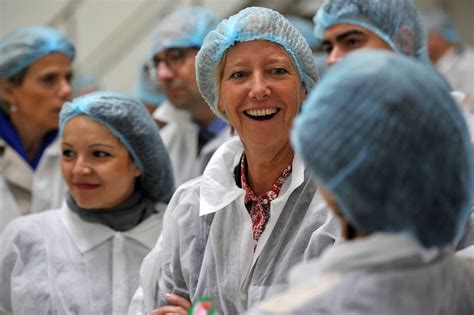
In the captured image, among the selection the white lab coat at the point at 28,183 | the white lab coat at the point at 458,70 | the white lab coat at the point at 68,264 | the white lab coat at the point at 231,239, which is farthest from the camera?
the white lab coat at the point at 458,70

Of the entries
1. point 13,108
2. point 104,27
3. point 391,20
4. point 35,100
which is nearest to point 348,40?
point 391,20

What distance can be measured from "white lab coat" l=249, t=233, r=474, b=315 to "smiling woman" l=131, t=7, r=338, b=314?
64 cm

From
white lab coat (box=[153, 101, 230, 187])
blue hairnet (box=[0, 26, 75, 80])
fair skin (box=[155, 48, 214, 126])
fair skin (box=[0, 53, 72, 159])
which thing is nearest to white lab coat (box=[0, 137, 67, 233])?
fair skin (box=[0, 53, 72, 159])

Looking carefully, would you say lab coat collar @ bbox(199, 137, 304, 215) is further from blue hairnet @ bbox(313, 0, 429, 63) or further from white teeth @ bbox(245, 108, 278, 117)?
blue hairnet @ bbox(313, 0, 429, 63)

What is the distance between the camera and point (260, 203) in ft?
7.00

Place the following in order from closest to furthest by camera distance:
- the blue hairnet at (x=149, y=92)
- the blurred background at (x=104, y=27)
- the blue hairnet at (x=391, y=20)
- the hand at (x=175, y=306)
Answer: the hand at (x=175, y=306) < the blue hairnet at (x=391, y=20) < the blue hairnet at (x=149, y=92) < the blurred background at (x=104, y=27)

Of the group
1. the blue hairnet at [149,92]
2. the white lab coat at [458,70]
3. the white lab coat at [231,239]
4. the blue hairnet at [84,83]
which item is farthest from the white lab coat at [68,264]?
the white lab coat at [458,70]

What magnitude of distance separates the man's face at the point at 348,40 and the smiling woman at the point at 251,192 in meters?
0.81

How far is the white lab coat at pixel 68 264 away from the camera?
2.48m

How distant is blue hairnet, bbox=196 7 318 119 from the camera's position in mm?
2086

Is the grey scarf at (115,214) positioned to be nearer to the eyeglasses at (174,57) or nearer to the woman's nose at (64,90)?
the woman's nose at (64,90)

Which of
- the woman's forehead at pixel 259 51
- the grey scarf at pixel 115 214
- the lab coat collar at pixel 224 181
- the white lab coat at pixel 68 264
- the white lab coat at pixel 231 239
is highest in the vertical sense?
the woman's forehead at pixel 259 51

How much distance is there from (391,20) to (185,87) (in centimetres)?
118

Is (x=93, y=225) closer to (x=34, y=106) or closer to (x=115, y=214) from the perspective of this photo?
(x=115, y=214)
